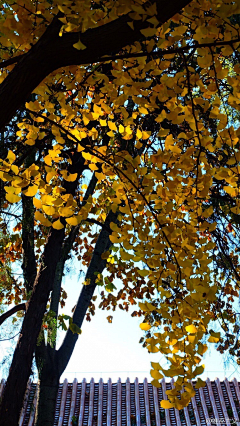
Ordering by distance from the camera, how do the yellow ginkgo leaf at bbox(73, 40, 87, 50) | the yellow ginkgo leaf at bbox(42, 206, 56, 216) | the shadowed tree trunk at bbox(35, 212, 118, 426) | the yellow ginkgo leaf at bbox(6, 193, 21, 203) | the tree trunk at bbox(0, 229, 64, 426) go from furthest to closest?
the shadowed tree trunk at bbox(35, 212, 118, 426) → the tree trunk at bbox(0, 229, 64, 426) → the yellow ginkgo leaf at bbox(42, 206, 56, 216) → the yellow ginkgo leaf at bbox(6, 193, 21, 203) → the yellow ginkgo leaf at bbox(73, 40, 87, 50)

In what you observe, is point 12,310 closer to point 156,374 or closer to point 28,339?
point 28,339

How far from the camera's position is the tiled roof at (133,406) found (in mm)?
7680

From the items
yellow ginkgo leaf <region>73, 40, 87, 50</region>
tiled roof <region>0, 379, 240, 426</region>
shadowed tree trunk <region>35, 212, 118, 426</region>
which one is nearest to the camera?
yellow ginkgo leaf <region>73, 40, 87, 50</region>

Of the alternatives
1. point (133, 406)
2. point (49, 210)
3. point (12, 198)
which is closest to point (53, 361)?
point (49, 210)

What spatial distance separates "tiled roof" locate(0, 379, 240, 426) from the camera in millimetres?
7680

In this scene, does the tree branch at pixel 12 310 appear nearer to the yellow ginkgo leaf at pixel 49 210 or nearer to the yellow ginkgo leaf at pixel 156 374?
the yellow ginkgo leaf at pixel 49 210

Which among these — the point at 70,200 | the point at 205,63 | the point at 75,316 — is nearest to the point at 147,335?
the point at 75,316

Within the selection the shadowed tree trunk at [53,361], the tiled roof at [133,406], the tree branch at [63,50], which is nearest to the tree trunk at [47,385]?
the shadowed tree trunk at [53,361]

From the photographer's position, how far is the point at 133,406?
804 centimetres

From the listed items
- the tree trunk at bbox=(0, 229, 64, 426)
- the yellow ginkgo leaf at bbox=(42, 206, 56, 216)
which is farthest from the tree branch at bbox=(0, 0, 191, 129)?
the tree trunk at bbox=(0, 229, 64, 426)

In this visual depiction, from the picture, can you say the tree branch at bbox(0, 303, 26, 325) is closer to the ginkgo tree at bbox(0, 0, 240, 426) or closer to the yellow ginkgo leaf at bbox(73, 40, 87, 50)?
the ginkgo tree at bbox(0, 0, 240, 426)

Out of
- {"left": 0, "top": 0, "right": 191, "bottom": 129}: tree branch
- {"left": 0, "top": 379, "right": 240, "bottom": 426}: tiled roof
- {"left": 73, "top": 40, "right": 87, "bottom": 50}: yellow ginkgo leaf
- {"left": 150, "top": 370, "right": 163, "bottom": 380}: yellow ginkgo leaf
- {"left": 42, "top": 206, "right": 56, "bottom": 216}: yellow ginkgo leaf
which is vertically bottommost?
{"left": 150, "top": 370, "right": 163, "bottom": 380}: yellow ginkgo leaf

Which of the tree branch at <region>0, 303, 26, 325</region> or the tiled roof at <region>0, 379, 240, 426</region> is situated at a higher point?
the tiled roof at <region>0, 379, 240, 426</region>

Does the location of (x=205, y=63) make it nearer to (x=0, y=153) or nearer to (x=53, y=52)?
(x=53, y=52)
